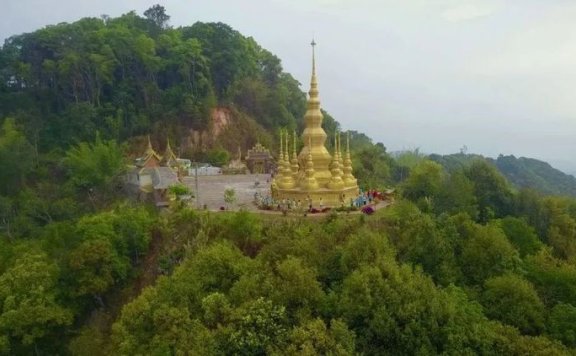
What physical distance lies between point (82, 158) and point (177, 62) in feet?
61.5

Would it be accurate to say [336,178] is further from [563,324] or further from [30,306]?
[30,306]

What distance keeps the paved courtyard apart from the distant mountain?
43.7 metres

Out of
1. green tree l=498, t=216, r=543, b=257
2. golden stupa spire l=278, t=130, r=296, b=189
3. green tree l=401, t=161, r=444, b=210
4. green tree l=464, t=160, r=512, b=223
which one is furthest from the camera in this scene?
golden stupa spire l=278, t=130, r=296, b=189

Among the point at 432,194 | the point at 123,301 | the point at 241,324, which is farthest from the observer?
the point at 432,194

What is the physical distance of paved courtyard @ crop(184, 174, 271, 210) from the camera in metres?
30.9

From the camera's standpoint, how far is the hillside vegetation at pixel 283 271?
56.2 ft

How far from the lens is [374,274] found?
1789 centimetres

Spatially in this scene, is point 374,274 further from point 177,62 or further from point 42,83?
point 42,83

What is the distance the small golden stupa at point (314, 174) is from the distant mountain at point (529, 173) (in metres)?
50.7

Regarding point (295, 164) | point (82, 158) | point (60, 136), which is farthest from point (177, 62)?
point (295, 164)

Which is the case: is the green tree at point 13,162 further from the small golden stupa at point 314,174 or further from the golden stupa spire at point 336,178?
the golden stupa spire at point 336,178

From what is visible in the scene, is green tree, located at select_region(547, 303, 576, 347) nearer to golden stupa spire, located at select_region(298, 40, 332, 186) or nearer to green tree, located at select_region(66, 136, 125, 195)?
golden stupa spire, located at select_region(298, 40, 332, 186)

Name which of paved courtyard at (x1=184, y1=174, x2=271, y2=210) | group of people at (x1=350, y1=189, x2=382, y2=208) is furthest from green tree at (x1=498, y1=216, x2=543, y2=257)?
paved courtyard at (x1=184, y1=174, x2=271, y2=210)

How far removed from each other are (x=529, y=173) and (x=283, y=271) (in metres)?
83.5
